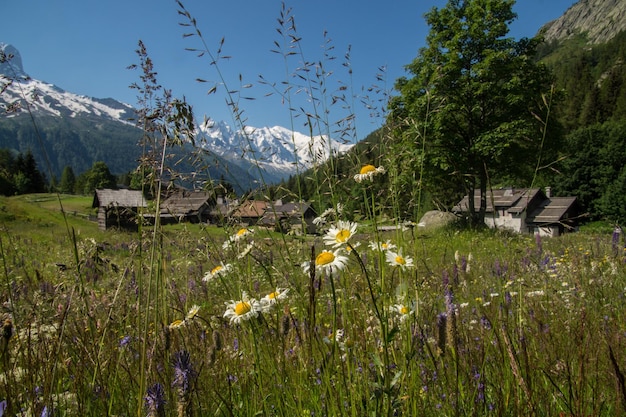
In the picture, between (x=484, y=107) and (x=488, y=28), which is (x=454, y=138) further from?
(x=488, y=28)

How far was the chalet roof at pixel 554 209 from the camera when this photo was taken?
56.9m

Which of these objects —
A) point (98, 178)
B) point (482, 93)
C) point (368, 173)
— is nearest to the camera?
point (368, 173)

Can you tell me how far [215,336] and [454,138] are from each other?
22502 mm

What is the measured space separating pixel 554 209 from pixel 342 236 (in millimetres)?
67850

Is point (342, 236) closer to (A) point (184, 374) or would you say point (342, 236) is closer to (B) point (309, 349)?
(B) point (309, 349)

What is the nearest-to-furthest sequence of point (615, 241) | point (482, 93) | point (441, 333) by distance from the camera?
1. point (441, 333)
2. point (615, 241)
3. point (482, 93)

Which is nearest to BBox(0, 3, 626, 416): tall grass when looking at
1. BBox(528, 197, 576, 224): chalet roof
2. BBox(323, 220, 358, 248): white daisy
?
BBox(323, 220, 358, 248): white daisy

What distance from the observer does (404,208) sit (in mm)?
3141

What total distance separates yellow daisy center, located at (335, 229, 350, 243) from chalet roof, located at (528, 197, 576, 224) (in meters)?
63.0

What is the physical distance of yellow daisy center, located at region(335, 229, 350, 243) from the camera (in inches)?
55.9

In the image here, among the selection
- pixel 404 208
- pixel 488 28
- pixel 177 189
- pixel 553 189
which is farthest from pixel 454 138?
pixel 553 189

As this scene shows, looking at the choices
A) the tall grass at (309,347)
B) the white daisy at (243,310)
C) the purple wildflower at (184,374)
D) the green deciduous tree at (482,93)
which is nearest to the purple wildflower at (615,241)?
the tall grass at (309,347)

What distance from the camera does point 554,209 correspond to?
58281mm

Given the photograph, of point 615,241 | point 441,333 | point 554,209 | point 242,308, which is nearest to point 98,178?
point 554,209
